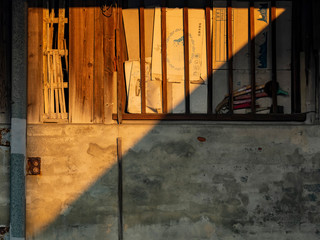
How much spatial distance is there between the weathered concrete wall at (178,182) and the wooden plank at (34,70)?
0.29 meters

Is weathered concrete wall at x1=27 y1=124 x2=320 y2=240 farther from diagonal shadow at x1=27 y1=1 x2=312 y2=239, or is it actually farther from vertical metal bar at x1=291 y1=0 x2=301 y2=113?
vertical metal bar at x1=291 y1=0 x2=301 y2=113

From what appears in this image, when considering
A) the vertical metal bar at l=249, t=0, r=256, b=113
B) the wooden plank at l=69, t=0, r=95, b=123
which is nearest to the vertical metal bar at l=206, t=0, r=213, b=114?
the vertical metal bar at l=249, t=0, r=256, b=113

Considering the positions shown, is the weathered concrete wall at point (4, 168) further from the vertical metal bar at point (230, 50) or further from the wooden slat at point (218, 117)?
the vertical metal bar at point (230, 50)

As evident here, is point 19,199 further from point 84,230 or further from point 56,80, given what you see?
point 56,80

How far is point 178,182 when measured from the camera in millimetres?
4926

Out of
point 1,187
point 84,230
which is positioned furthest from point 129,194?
point 1,187

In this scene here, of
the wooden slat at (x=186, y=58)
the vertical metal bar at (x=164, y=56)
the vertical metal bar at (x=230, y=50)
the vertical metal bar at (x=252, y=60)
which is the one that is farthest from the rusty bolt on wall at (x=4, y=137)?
the vertical metal bar at (x=252, y=60)

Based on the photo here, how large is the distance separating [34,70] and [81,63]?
29.5 inches

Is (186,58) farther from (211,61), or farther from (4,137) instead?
(4,137)

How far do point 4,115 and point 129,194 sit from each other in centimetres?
234

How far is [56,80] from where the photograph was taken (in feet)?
16.5

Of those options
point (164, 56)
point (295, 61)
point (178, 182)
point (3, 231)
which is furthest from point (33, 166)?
point (295, 61)

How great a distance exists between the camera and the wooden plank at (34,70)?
495cm

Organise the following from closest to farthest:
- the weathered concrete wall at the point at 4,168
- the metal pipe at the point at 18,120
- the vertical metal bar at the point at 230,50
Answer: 1. the metal pipe at the point at 18,120
2. the weathered concrete wall at the point at 4,168
3. the vertical metal bar at the point at 230,50
